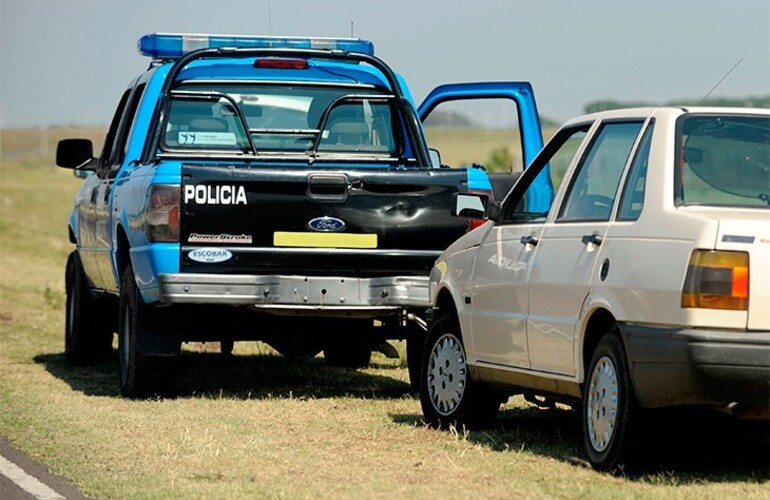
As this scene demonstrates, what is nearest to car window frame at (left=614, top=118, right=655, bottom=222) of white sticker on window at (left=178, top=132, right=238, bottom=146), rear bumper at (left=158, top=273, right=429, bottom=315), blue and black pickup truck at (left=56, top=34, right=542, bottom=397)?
blue and black pickup truck at (left=56, top=34, right=542, bottom=397)

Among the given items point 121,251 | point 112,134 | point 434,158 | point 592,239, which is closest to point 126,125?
point 112,134

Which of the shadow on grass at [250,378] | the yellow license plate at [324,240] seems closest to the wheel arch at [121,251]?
the shadow on grass at [250,378]

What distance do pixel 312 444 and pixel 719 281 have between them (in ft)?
9.47

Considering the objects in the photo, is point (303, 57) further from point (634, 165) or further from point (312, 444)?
point (634, 165)

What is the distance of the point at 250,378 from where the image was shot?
13195 mm

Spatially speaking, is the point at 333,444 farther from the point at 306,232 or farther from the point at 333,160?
the point at 333,160

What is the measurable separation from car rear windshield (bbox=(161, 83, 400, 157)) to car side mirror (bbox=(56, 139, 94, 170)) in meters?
1.92

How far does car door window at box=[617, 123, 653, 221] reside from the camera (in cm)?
780

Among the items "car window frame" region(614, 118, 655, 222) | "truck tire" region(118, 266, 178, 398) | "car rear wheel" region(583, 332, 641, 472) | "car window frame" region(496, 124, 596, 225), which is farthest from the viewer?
"truck tire" region(118, 266, 178, 398)

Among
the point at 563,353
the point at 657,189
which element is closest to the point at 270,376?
the point at 563,353

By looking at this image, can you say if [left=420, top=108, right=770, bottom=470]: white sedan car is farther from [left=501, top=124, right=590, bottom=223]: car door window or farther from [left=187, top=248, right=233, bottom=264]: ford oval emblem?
[left=187, top=248, right=233, bottom=264]: ford oval emblem

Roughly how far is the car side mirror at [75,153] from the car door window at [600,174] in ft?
20.2

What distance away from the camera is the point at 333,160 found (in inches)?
476

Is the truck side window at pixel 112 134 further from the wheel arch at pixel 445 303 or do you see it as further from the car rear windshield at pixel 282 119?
the wheel arch at pixel 445 303
